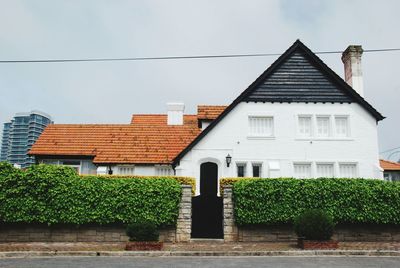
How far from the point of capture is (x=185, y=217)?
17594mm

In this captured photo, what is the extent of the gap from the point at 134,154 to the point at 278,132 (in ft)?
28.2

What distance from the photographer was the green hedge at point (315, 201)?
17.3m

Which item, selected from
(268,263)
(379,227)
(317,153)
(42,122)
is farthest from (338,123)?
(42,122)

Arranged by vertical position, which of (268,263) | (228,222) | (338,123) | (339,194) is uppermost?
(338,123)

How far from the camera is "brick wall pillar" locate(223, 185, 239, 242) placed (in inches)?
690

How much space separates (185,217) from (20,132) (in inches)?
4159

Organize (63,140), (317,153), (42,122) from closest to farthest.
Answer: (317,153) → (63,140) → (42,122)

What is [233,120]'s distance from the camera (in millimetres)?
23312

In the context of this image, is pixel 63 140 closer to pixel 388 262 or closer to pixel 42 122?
pixel 388 262

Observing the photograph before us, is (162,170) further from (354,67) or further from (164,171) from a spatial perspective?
(354,67)

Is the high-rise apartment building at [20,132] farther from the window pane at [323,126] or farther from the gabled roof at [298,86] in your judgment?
the window pane at [323,126]

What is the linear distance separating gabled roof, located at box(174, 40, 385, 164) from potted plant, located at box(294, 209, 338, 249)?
927 centimetres

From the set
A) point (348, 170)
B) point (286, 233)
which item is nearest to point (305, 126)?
point (348, 170)

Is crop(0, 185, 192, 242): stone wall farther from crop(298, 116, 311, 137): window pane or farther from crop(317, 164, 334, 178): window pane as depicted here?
crop(298, 116, 311, 137): window pane
